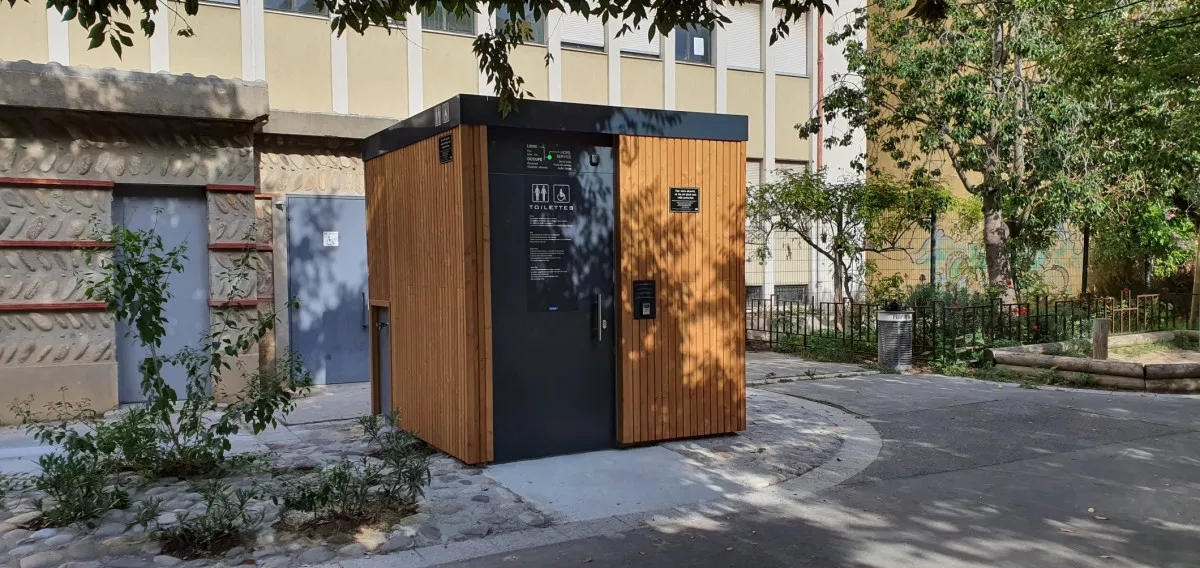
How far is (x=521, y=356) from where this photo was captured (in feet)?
23.0

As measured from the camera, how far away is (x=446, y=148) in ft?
22.5

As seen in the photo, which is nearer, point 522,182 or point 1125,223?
point 522,182

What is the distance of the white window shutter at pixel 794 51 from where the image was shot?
1869 cm

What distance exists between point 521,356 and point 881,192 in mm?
9965

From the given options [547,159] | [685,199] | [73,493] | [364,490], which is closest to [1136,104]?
[685,199]

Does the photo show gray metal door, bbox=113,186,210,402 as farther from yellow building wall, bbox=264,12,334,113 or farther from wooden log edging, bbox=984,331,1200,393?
wooden log edging, bbox=984,331,1200,393

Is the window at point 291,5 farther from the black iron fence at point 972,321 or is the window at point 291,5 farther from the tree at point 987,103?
the black iron fence at point 972,321

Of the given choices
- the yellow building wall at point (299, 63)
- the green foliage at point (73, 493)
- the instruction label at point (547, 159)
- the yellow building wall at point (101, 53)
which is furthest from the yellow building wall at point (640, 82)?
the green foliage at point (73, 493)

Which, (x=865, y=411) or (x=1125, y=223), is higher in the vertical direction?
(x=1125, y=223)

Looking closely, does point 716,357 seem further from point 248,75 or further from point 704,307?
point 248,75

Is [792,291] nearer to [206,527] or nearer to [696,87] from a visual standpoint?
[696,87]

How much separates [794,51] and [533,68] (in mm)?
6865

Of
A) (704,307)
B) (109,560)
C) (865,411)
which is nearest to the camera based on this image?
(109,560)

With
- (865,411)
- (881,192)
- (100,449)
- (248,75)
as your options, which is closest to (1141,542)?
(865,411)
